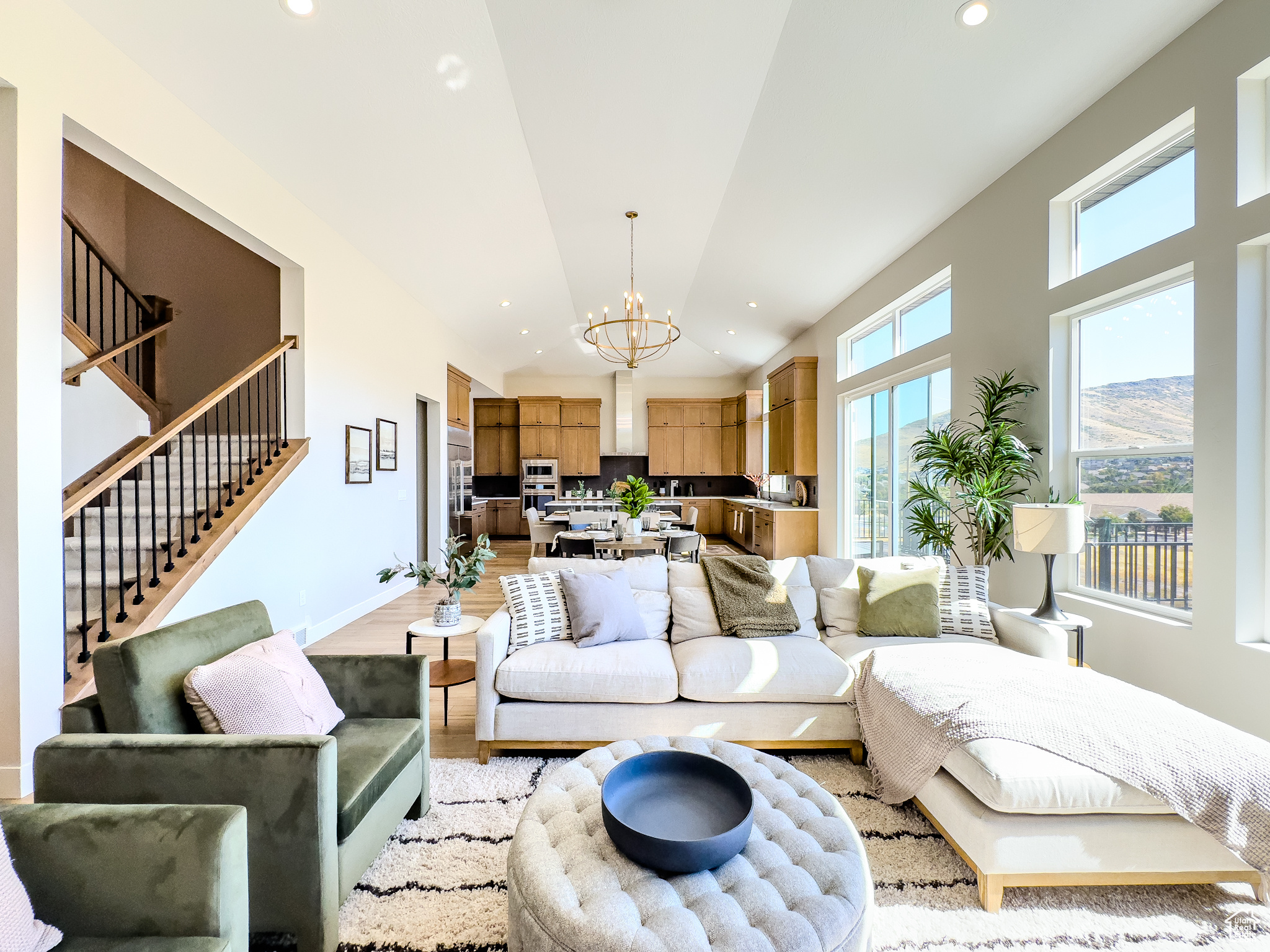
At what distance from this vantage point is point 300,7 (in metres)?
2.71

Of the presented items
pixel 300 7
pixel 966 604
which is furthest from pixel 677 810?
pixel 300 7

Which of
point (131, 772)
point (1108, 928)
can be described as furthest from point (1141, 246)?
point (131, 772)

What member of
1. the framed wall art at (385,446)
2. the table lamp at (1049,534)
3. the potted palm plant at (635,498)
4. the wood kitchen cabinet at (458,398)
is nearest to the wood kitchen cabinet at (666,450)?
the wood kitchen cabinet at (458,398)

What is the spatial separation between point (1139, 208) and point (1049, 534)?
1751 mm

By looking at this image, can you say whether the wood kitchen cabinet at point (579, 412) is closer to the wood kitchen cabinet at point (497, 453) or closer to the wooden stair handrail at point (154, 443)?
the wood kitchen cabinet at point (497, 453)

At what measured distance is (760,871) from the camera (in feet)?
4.18

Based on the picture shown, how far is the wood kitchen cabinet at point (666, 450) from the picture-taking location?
11.2m

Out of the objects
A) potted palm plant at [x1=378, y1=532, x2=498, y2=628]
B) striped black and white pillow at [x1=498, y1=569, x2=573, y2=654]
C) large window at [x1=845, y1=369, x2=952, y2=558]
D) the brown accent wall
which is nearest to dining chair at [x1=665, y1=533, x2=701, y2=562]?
large window at [x1=845, y1=369, x2=952, y2=558]

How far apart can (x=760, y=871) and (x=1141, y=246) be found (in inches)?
135

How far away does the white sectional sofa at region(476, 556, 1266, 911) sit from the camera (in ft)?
5.50

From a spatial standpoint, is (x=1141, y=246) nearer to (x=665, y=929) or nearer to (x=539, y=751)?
(x=665, y=929)

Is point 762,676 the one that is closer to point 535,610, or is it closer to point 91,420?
point 535,610

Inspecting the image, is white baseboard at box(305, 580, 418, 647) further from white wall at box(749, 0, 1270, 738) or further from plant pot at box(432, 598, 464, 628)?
white wall at box(749, 0, 1270, 738)

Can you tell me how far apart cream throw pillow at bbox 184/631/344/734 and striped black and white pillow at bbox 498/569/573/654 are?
3.26ft
